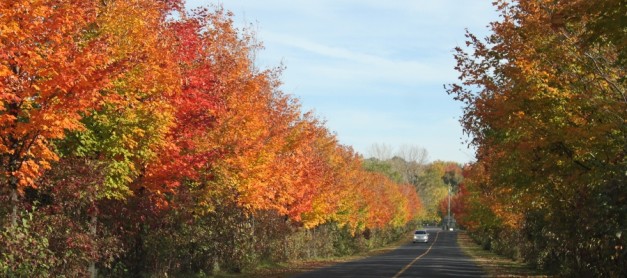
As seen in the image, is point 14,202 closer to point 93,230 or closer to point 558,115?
point 93,230

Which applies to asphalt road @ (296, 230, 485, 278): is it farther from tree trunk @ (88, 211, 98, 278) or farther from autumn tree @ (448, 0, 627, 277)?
tree trunk @ (88, 211, 98, 278)

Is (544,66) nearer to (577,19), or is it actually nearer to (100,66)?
(577,19)

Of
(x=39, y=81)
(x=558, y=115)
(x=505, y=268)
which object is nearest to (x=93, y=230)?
(x=39, y=81)

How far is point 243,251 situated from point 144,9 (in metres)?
11.2

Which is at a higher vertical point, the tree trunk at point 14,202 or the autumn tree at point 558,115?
the autumn tree at point 558,115

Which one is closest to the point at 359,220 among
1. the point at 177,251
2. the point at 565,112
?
the point at 177,251

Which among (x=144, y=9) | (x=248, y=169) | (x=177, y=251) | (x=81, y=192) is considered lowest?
(x=177, y=251)

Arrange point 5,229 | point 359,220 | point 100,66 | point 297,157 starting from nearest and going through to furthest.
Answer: point 5,229 < point 100,66 < point 297,157 < point 359,220

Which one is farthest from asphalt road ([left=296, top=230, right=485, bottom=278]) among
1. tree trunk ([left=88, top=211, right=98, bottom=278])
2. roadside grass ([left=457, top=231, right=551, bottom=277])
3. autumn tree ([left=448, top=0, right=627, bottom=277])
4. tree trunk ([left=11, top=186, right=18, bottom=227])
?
tree trunk ([left=11, top=186, right=18, bottom=227])

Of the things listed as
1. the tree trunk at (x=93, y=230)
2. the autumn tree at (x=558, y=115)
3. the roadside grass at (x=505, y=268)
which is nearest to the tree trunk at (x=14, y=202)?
the tree trunk at (x=93, y=230)

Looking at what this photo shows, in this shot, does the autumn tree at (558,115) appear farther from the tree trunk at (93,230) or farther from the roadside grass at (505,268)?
the tree trunk at (93,230)

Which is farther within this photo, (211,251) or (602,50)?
(211,251)

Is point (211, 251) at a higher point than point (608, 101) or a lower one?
lower

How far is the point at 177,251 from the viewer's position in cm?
2159
